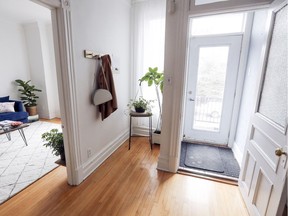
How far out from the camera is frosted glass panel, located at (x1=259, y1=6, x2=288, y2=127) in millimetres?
1146

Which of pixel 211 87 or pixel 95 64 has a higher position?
pixel 95 64

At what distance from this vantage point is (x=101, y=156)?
7.78ft

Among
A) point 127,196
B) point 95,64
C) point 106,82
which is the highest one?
point 95,64

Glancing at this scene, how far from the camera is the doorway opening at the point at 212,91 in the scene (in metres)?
2.53

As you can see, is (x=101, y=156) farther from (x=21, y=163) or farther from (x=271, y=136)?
(x=271, y=136)

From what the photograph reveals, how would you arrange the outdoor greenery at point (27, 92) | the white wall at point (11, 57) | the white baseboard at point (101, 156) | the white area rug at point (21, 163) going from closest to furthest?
1. the white area rug at point (21, 163)
2. the white baseboard at point (101, 156)
3. the white wall at point (11, 57)
4. the outdoor greenery at point (27, 92)

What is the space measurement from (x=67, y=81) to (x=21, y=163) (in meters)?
1.65

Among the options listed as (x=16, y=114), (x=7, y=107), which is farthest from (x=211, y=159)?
(x=7, y=107)

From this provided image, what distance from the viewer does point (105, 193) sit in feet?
5.90

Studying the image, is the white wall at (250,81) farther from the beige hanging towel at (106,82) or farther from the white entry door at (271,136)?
the beige hanging towel at (106,82)

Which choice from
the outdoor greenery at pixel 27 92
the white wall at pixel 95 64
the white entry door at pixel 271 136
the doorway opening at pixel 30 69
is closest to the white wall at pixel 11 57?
the doorway opening at pixel 30 69

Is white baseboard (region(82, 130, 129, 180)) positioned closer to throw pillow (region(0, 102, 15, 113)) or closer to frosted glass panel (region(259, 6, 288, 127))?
frosted glass panel (region(259, 6, 288, 127))

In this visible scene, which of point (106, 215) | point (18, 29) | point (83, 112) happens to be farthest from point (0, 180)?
point (18, 29)

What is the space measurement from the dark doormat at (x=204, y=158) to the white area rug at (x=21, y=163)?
6.75 ft
